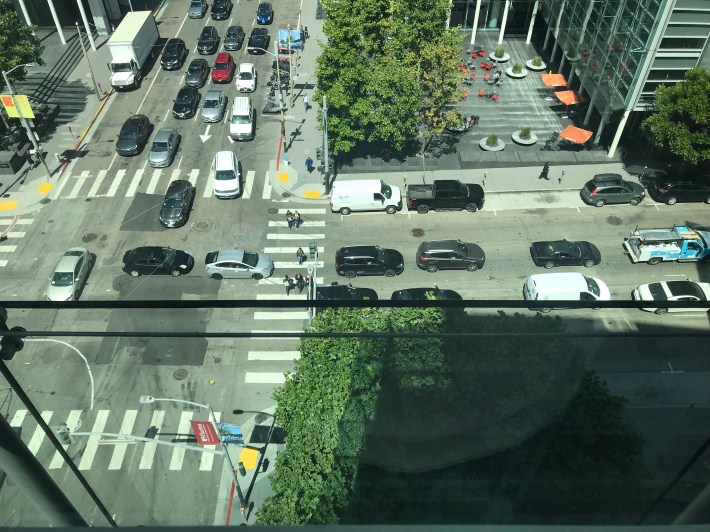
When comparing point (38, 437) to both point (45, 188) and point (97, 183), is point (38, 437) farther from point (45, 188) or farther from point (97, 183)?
point (45, 188)

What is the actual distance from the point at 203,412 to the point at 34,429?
1.90 metres

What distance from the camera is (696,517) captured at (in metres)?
5.28

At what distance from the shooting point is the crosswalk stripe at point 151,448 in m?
6.55

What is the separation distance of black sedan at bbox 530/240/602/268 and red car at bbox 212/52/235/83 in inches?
1206

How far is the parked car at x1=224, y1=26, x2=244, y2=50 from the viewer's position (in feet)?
179

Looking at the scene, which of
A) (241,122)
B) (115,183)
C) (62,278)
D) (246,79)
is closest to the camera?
(62,278)

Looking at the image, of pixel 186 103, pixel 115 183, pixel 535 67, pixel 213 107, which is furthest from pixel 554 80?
pixel 115 183

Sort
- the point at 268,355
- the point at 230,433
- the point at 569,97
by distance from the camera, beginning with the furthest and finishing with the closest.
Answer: the point at 569,97
the point at 268,355
the point at 230,433

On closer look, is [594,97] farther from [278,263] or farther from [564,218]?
[278,263]

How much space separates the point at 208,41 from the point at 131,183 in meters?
20.3

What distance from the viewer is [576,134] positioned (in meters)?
41.3

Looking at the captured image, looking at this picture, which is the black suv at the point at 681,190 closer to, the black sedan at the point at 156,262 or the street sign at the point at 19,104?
the black sedan at the point at 156,262

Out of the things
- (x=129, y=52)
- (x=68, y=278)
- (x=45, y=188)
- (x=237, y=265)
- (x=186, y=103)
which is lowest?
(x=45, y=188)

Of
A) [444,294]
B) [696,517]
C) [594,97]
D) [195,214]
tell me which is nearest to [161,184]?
[195,214]
